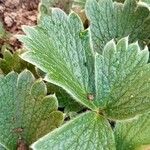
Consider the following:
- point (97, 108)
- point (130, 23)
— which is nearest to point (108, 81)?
point (97, 108)

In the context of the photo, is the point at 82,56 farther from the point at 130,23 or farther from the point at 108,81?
the point at 130,23

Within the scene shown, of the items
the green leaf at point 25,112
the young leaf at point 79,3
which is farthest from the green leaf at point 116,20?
the green leaf at point 25,112

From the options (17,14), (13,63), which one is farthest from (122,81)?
(17,14)

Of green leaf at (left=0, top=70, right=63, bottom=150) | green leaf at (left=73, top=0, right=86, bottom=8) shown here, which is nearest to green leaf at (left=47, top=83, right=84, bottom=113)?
green leaf at (left=0, top=70, right=63, bottom=150)

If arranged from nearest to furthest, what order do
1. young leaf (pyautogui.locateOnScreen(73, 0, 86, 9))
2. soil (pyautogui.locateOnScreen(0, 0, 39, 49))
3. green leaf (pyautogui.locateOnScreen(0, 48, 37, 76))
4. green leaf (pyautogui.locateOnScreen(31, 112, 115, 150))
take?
green leaf (pyautogui.locateOnScreen(31, 112, 115, 150)), green leaf (pyautogui.locateOnScreen(0, 48, 37, 76)), young leaf (pyautogui.locateOnScreen(73, 0, 86, 9)), soil (pyautogui.locateOnScreen(0, 0, 39, 49))

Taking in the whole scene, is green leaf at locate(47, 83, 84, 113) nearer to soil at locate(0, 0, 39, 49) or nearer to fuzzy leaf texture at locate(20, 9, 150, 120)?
fuzzy leaf texture at locate(20, 9, 150, 120)

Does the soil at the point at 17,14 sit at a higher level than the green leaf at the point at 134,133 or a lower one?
higher

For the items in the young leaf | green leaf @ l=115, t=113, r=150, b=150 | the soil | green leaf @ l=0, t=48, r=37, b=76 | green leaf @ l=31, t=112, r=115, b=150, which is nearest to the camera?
green leaf @ l=31, t=112, r=115, b=150

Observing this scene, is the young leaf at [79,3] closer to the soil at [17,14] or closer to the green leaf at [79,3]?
the green leaf at [79,3]
